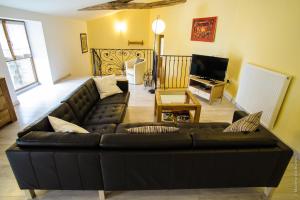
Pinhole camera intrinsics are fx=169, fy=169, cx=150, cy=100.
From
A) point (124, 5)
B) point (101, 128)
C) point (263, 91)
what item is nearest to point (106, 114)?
point (101, 128)

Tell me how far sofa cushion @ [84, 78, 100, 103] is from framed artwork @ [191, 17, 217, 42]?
11.0ft

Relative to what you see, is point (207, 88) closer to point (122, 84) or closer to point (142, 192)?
point (122, 84)

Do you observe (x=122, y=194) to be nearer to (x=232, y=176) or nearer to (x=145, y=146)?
(x=145, y=146)

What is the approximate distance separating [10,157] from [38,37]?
4322 millimetres

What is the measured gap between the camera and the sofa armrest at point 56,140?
1340mm

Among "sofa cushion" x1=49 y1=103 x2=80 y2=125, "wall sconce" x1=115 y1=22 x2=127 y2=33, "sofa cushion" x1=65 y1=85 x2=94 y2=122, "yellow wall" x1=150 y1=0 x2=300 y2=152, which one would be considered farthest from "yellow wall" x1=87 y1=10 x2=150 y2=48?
"sofa cushion" x1=49 y1=103 x2=80 y2=125

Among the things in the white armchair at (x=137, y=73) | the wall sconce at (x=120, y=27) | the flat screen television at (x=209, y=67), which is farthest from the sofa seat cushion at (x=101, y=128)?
the wall sconce at (x=120, y=27)

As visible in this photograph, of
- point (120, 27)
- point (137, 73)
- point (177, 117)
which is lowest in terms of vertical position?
point (177, 117)

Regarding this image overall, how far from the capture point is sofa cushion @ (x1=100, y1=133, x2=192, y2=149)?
1372 millimetres

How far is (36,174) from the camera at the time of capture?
1447 mm

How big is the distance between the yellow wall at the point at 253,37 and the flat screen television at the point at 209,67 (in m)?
0.38

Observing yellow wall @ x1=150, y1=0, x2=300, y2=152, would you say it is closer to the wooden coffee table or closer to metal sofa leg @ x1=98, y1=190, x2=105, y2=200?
the wooden coffee table

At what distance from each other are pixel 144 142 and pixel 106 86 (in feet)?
6.57

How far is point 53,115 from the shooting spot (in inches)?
70.7
